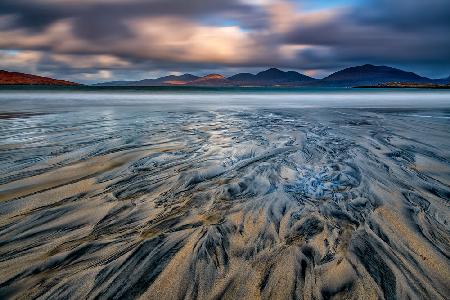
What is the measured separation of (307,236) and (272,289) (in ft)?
3.28

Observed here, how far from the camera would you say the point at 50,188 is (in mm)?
4688

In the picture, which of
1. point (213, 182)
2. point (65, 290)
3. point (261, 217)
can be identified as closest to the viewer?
point (65, 290)

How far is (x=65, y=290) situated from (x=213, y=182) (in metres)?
2.92

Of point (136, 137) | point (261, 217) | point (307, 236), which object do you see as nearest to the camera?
point (307, 236)

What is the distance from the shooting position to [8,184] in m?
4.83

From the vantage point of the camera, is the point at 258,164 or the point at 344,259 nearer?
the point at 344,259

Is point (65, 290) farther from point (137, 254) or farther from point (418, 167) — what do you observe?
point (418, 167)

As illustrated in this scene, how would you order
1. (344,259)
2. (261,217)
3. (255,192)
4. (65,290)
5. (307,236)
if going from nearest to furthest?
(65,290), (344,259), (307,236), (261,217), (255,192)

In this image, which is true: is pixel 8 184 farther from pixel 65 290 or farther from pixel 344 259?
pixel 344 259

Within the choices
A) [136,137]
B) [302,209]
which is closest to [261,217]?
[302,209]

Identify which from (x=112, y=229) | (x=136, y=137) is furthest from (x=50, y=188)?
(x=136, y=137)

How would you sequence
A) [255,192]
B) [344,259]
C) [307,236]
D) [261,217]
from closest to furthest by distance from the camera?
[344,259], [307,236], [261,217], [255,192]

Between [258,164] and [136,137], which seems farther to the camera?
[136,137]

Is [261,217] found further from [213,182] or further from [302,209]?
[213,182]
